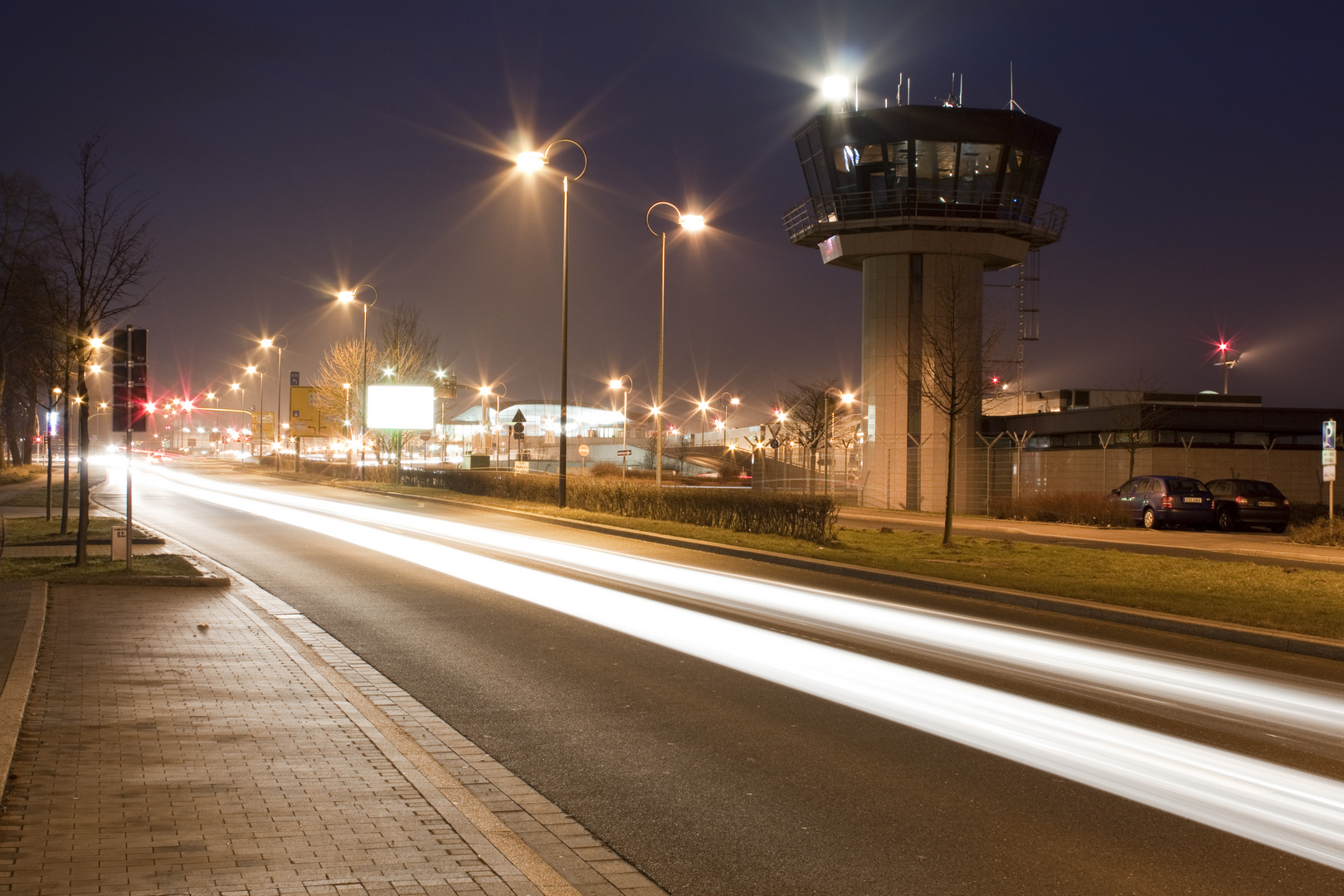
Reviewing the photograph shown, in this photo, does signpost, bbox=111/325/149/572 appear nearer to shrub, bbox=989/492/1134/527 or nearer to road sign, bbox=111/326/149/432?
road sign, bbox=111/326/149/432

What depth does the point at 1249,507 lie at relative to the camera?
102 feet

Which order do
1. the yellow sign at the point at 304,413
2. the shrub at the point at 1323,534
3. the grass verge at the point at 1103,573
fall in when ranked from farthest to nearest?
the yellow sign at the point at 304,413 → the shrub at the point at 1323,534 → the grass verge at the point at 1103,573

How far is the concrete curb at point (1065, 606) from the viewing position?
10938 millimetres

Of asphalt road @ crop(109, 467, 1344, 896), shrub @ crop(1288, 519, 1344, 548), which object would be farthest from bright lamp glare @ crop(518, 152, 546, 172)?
shrub @ crop(1288, 519, 1344, 548)

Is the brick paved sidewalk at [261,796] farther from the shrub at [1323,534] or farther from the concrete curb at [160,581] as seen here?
the shrub at [1323,534]

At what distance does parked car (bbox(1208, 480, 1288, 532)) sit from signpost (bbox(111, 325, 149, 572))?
27806 millimetres

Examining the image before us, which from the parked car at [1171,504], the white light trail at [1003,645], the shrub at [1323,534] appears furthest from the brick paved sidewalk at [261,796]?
the parked car at [1171,504]

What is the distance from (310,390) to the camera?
219 ft

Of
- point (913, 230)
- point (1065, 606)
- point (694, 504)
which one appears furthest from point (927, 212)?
point (1065, 606)

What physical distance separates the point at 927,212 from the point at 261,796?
4449 centimetres

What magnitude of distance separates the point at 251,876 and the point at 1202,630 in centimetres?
1052

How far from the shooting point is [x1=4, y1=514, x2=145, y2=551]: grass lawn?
19906 millimetres

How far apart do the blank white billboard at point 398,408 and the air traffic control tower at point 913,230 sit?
2002 centimetres

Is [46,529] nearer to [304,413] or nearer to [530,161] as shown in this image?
[530,161]
